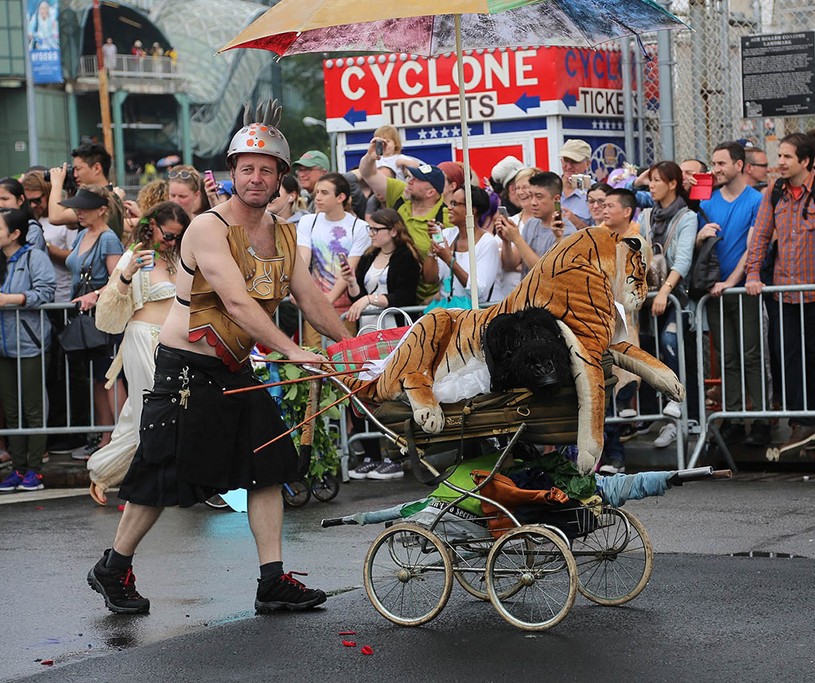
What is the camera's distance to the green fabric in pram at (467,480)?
5.64 metres

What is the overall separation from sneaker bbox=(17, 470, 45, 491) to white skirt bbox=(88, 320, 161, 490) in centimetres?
137

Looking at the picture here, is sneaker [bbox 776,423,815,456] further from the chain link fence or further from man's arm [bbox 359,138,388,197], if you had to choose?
man's arm [bbox 359,138,388,197]

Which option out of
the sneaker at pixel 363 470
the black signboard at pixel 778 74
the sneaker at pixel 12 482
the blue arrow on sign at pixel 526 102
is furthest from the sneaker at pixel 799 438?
the blue arrow on sign at pixel 526 102

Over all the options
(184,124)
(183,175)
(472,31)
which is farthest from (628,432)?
(184,124)

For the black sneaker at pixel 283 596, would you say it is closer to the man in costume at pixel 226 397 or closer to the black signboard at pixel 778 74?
the man in costume at pixel 226 397

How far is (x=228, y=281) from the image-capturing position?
569cm

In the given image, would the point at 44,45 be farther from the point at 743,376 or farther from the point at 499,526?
the point at 499,526

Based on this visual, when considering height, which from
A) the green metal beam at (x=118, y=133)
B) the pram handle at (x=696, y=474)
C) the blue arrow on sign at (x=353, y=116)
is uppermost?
the green metal beam at (x=118, y=133)

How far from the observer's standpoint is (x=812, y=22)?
485 inches

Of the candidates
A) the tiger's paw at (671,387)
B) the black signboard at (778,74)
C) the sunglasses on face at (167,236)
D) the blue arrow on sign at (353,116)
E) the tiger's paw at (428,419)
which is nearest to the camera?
the tiger's paw at (428,419)

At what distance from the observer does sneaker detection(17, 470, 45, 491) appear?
997 cm

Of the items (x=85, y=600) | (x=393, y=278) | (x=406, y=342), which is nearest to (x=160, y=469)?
(x=85, y=600)

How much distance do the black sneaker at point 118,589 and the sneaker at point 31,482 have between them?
409 cm

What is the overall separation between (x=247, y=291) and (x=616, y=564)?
2.06 metres
